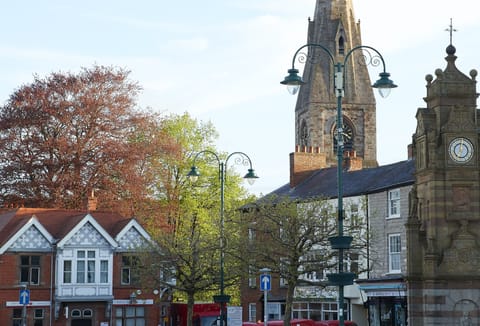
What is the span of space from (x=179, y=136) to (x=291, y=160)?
362 inches

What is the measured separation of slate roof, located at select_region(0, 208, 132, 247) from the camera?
54.6m

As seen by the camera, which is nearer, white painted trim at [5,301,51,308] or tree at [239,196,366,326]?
tree at [239,196,366,326]

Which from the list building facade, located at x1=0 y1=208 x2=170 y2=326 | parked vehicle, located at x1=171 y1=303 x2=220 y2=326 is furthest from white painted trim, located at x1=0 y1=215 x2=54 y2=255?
parked vehicle, located at x1=171 y1=303 x2=220 y2=326

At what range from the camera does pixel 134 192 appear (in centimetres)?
6338

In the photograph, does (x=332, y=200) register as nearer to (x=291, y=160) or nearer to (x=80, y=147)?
(x=291, y=160)

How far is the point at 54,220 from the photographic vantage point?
5572 centimetres

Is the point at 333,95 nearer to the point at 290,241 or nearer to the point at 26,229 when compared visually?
the point at 26,229

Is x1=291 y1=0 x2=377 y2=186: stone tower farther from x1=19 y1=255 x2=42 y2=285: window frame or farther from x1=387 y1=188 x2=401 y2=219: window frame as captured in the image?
x1=19 y1=255 x2=42 y2=285: window frame

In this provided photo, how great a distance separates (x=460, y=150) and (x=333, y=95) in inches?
2857

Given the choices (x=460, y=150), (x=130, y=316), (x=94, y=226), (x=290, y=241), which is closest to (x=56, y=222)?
(x=94, y=226)

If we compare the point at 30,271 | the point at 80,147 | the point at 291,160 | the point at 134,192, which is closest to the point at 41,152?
the point at 80,147

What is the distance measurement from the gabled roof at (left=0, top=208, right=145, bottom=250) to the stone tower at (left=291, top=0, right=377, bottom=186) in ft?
152

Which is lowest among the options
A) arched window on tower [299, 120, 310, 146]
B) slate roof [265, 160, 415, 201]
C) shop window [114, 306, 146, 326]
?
shop window [114, 306, 146, 326]

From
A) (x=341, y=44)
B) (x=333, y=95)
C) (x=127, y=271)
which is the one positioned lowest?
(x=127, y=271)
